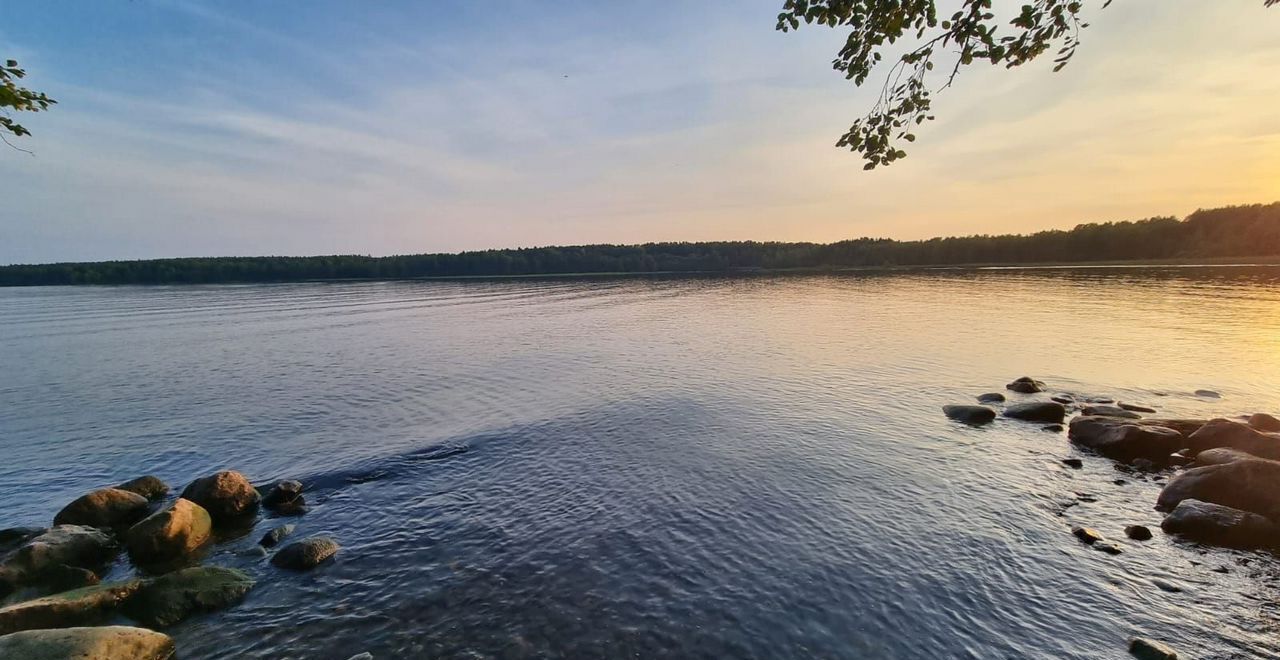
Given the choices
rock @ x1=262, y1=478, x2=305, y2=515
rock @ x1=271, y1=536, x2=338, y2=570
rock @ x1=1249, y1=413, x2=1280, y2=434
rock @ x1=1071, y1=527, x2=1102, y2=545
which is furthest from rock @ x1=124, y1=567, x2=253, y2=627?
rock @ x1=1249, y1=413, x2=1280, y2=434

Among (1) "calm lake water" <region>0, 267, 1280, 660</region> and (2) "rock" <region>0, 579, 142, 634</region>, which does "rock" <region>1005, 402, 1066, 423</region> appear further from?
(2) "rock" <region>0, 579, 142, 634</region>

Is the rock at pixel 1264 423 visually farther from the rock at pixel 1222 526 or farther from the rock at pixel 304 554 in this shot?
the rock at pixel 304 554

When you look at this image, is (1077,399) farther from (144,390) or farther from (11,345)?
(11,345)

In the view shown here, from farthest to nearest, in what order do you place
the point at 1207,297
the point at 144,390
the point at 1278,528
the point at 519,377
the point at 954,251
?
the point at 954,251 → the point at 1207,297 → the point at 519,377 → the point at 144,390 → the point at 1278,528

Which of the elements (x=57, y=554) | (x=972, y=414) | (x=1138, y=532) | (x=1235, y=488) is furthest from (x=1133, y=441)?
(x=57, y=554)

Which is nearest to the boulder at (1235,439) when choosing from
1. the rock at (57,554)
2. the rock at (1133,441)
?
the rock at (1133,441)

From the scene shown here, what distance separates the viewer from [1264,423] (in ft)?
59.3

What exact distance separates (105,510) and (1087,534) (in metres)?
22.7

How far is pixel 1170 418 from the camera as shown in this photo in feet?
66.1

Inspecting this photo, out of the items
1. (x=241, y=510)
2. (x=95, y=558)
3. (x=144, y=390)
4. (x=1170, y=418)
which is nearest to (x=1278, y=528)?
(x=1170, y=418)

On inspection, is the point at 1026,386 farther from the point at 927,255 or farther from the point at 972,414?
the point at 927,255

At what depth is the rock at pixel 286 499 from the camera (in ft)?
49.2

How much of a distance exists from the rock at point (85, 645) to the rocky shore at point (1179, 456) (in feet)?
50.2

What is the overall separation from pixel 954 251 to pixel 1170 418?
165 meters
